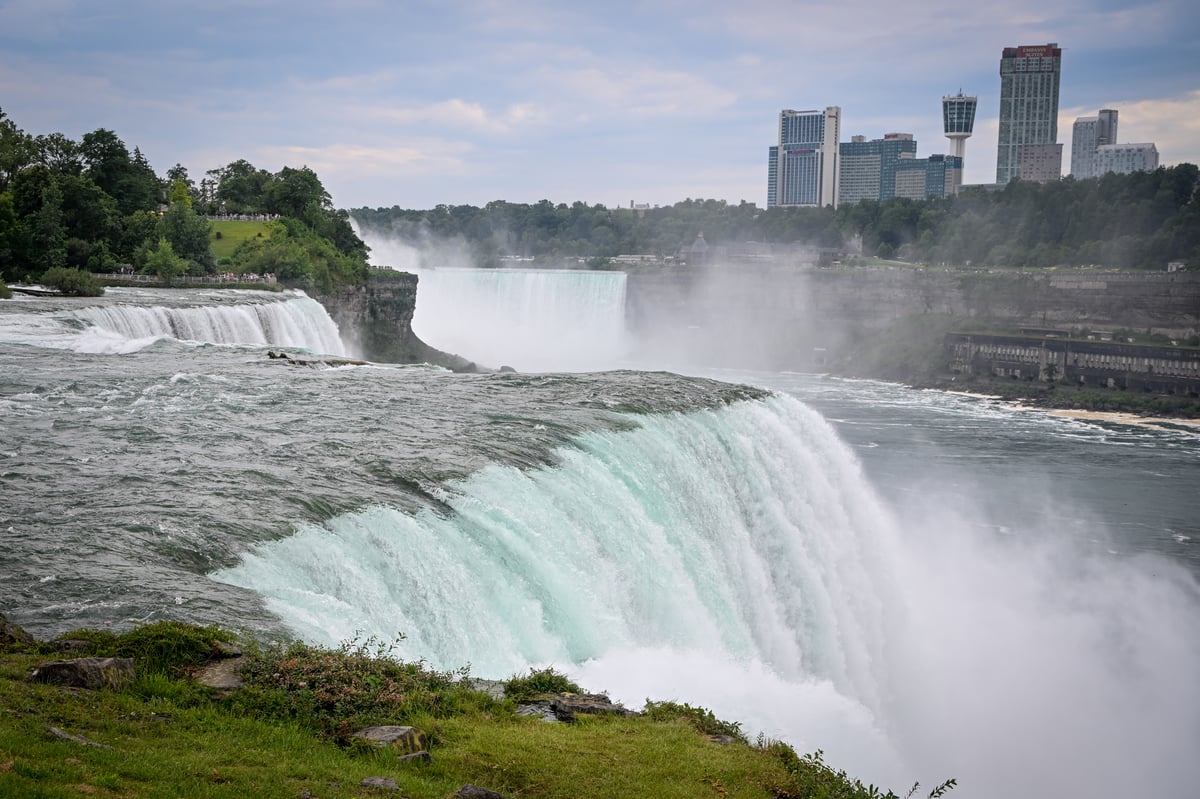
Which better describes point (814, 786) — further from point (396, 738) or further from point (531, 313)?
point (531, 313)

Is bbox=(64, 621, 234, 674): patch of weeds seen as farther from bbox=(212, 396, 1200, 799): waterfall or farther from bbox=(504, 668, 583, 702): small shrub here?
bbox=(504, 668, 583, 702): small shrub

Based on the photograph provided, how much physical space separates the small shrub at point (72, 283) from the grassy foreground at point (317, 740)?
90.5 ft

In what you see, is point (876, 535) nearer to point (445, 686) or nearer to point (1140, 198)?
point (445, 686)

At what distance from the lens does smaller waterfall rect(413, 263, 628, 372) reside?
73.3 metres

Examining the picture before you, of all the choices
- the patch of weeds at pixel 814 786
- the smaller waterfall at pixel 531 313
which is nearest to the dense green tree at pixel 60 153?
the smaller waterfall at pixel 531 313

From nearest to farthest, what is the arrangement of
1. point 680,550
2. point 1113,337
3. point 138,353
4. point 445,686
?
point 445,686 → point 680,550 → point 138,353 → point 1113,337

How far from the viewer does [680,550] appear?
51.0 ft

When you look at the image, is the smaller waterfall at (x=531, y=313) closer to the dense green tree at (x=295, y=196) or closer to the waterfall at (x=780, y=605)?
the dense green tree at (x=295, y=196)

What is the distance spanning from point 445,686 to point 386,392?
545 inches

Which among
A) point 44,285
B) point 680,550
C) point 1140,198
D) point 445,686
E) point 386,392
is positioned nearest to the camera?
point 445,686

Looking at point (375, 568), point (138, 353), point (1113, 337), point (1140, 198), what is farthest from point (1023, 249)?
point (375, 568)

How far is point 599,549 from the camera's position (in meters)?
13.8

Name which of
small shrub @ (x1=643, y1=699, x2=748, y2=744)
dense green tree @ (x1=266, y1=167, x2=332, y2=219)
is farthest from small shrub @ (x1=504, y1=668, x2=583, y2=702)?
dense green tree @ (x1=266, y1=167, x2=332, y2=219)

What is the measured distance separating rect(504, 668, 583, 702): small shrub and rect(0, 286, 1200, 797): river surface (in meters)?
0.99
